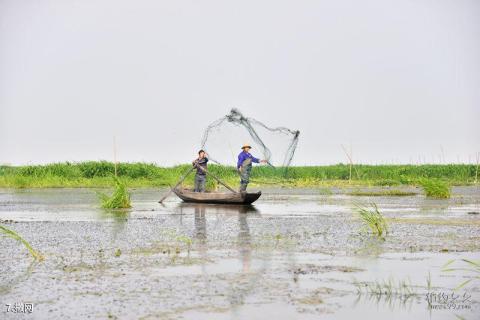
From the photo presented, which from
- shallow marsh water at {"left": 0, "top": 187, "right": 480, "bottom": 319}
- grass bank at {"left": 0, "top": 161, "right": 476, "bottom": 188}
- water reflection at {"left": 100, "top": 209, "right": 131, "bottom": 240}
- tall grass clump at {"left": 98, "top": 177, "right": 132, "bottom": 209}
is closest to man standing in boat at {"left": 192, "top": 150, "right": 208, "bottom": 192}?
tall grass clump at {"left": 98, "top": 177, "right": 132, "bottom": 209}

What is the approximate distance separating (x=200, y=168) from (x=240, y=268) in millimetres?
12346

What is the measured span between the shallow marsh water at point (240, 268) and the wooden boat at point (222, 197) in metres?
3.65

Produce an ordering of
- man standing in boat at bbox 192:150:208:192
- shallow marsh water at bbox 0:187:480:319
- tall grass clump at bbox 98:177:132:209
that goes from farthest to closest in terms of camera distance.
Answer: man standing in boat at bbox 192:150:208:192, tall grass clump at bbox 98:177:132:209, shallow marsh water at bbox 0:187:480:319

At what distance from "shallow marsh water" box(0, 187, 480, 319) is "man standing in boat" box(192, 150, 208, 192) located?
4.75 metres

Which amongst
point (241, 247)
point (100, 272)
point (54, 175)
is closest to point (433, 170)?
point (54, 175)

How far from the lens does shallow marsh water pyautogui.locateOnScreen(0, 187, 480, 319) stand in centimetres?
763

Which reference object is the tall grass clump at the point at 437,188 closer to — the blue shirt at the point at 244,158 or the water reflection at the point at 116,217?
the blue shirt at the point at 244,158

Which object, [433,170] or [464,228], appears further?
[433,170]

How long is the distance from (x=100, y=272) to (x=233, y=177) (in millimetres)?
27865

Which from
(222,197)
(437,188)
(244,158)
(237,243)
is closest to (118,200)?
(222,197)

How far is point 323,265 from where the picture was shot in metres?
10.0

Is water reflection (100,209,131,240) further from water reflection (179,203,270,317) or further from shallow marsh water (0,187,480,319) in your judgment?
water reflection (179,203,270,317)

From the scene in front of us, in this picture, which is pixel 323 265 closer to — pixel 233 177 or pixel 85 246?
pixel 85 246

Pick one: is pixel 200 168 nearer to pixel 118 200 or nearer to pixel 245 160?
pixel 245 160
